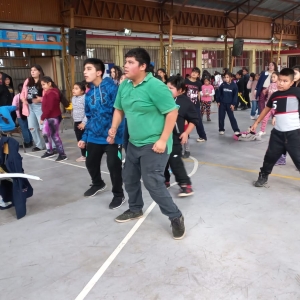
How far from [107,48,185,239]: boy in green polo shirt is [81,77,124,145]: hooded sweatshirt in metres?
0.59

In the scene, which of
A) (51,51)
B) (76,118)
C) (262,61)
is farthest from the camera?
(262,61)

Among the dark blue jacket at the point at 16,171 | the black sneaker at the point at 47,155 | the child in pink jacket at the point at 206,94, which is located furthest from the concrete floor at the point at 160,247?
the child in pink jacket at the point at 206,94

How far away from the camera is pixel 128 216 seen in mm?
3158

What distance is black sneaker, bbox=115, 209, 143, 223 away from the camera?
3.13 metres

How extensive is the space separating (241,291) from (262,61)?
2296 cm

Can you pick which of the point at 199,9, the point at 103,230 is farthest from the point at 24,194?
the point at 199,9

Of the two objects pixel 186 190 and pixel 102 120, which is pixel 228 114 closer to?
pixel 186 190

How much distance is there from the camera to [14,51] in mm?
11133

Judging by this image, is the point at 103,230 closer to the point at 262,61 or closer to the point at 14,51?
the point at 14,51

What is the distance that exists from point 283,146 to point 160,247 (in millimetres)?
1992

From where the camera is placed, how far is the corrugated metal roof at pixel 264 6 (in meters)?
15.9

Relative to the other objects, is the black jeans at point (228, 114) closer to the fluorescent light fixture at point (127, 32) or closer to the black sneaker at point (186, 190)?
the black sneaker at point (186, 190)

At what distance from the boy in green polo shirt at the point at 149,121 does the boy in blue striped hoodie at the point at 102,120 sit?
592 mm

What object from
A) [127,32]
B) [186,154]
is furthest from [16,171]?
[127,32]
